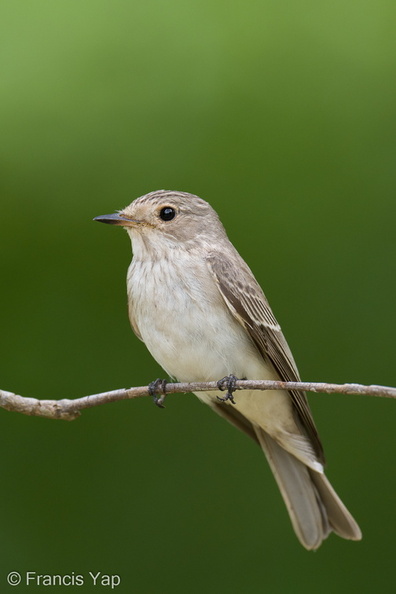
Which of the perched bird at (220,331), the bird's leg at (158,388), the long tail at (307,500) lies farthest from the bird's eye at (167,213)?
the long tail at (307,500)

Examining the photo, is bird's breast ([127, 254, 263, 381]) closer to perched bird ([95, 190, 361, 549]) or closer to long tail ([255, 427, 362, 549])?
perched bird ([95, 190, 361, 549])

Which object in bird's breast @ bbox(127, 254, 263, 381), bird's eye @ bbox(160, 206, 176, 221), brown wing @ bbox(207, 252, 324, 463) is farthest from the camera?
bird's eye @ bbox(160, 206, 176, 221)

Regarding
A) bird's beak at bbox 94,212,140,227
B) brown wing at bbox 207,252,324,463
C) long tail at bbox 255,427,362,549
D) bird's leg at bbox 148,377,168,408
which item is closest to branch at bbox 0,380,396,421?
bird's leg at bbox 148,377,168,408

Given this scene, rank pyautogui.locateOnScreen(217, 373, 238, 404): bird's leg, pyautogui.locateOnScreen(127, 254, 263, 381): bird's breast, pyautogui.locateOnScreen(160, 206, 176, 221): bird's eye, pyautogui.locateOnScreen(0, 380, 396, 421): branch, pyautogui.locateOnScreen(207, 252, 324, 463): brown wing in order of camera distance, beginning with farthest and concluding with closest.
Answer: pyautogui.locateOnScreen(160, 206, 176, 221): bird's eye
pyautogui.locateOnScreen(207, 252, 324, 463): brown wing
pyautogui.locateOnScreen(127, 254, 263, 381): bird's breast
pyautogui.locateOnScreen(217, 373, 238, 404): bird's leg
pyautogui.locateOnScreen(0, 380, 396, 421): branch

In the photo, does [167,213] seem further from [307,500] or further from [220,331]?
[307,500]

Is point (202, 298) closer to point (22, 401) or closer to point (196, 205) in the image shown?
point (196, 205)

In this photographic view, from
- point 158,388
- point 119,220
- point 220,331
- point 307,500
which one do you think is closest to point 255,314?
point 220,331
